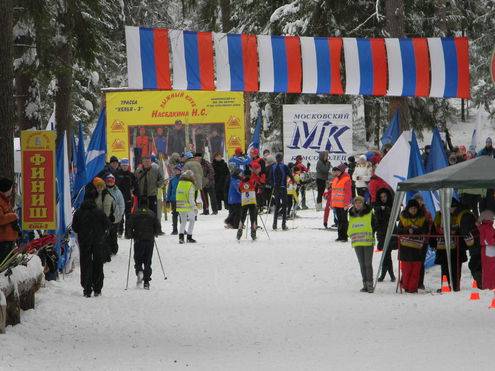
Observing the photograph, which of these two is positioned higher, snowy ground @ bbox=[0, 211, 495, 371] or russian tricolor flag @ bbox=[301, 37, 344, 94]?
russian tricolor flag @ bbox=[301, 37, 344, 94]

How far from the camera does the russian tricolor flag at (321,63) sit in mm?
24672

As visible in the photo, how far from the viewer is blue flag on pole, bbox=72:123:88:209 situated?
17828mm

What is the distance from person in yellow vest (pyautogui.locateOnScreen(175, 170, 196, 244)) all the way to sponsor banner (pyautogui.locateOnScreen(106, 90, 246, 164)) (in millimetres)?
11581

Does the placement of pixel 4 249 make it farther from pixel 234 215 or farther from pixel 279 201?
pixel 234 215

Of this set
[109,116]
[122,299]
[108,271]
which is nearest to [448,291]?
[122,299]

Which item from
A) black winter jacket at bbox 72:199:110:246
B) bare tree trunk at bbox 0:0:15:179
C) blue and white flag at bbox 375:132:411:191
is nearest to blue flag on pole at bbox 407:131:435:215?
blue and white flag at bbox 375:132:411:191

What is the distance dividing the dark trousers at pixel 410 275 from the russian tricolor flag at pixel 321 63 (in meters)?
9.88

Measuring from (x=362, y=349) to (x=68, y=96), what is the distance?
13.3m

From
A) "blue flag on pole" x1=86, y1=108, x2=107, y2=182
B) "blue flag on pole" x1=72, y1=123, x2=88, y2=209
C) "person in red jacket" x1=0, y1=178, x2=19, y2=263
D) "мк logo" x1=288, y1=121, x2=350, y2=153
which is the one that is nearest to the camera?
"person in red jacket" x1=0, y1=178, x2=19, y2=263

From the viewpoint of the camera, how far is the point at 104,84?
147 ft

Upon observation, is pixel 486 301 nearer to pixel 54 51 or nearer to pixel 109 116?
pixel 54 51

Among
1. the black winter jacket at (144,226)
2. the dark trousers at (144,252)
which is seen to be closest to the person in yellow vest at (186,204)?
the black winter jacket at (144,226)

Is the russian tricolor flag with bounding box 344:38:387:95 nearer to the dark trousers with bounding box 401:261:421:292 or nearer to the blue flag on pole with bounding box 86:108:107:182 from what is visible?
the blue flag on pole with bounding box 86:108:107:182

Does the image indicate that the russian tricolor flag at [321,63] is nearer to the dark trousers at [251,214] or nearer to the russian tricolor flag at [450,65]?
the russian tricolor flag at [450,65]
